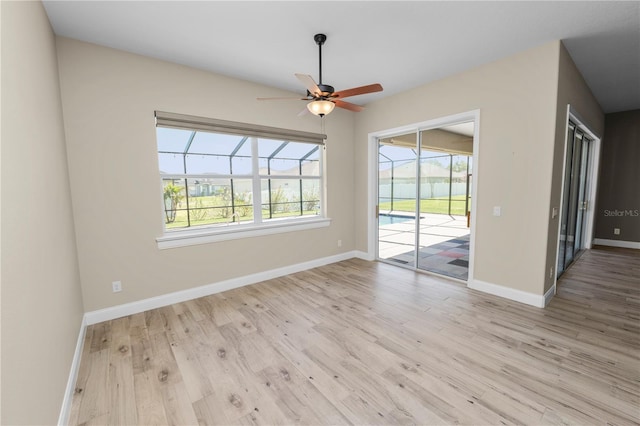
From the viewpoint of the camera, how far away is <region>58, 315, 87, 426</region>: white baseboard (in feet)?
5.19

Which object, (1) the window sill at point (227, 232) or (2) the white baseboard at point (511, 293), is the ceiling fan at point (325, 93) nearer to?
(1) the window sill at point (227, 232)

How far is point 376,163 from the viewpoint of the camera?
4.73m

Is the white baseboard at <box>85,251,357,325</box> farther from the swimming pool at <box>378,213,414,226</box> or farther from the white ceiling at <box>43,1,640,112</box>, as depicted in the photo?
the white ceiling at <box>43,1,640,112</box>

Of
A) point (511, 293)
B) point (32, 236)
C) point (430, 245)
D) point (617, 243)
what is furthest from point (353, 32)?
point (617, 243)

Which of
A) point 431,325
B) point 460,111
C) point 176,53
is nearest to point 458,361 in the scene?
point 431,325

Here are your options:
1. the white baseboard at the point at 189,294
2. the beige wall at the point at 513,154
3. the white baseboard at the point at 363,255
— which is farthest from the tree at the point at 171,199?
the beige wall at the point at 513,154

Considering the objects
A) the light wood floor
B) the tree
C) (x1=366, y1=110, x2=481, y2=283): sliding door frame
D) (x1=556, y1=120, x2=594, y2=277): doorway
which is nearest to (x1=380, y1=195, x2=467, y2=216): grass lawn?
(x1=366, y1=110, x2=481, y2=283): sliding door frame

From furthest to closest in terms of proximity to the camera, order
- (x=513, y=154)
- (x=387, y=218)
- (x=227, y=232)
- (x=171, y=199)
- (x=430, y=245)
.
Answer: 1. (x=387, y=218)
2. (x=430, y=245)
3. (x=227, y=232)
4. (x=171, y=199)
5. (x=513, y=154)

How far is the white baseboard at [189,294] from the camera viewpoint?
2809 mm

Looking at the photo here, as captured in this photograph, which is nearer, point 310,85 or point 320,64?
point 310,85

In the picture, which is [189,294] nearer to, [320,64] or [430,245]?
[320,64]

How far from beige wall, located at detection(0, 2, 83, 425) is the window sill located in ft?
3.40

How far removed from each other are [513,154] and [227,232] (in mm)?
3586

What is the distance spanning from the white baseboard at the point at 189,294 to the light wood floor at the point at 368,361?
0.11 meters
